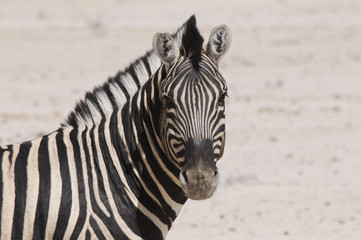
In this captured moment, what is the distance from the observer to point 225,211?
8.26m

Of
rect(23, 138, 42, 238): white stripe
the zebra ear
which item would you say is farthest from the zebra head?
rect(23, 138, 42, 238): white stripe

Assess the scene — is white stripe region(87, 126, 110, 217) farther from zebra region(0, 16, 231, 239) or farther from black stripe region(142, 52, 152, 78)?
black stripe region(142, 52, 152, 78)

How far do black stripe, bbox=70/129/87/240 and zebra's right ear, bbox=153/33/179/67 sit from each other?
77 cm

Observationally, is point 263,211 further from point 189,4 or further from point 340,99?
point 189,4

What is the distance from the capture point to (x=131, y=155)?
4418 mm

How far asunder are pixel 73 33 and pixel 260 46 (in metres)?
6.18

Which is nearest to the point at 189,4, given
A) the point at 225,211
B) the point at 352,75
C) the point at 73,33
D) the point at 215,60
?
the point at 73,33

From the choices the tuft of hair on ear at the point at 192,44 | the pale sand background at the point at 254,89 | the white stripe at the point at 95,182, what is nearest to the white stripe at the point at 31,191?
the white stripe at the point at 95,182

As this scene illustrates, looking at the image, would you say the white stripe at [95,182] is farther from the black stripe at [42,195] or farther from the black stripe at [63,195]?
the black stripe at [42,195]

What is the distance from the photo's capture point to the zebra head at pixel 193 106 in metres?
3.88

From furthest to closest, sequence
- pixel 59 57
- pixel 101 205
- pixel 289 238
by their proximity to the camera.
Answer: pixel 59 57, pixel 289 238, pixel 101 205

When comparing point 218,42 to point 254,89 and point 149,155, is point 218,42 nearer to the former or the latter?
point 149,155

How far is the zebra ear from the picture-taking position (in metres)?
4.24

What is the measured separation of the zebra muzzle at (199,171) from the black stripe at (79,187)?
25.4 inches
